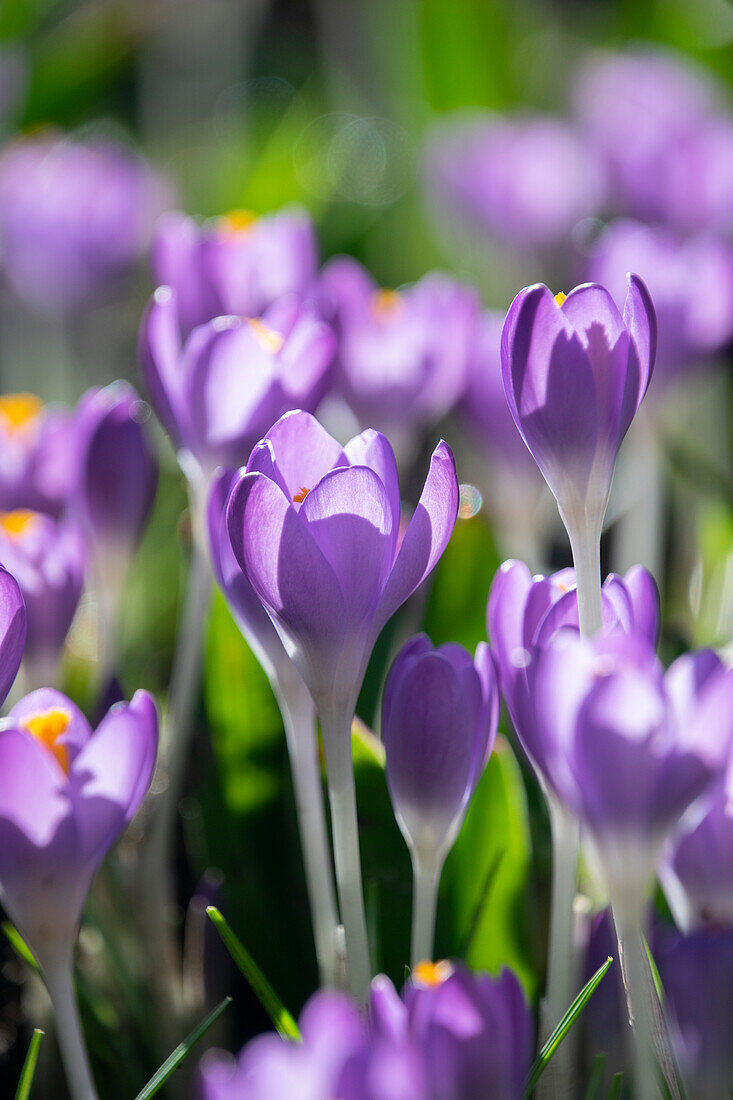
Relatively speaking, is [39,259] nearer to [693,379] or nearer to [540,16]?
[693,379]

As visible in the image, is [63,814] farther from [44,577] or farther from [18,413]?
[18,413]

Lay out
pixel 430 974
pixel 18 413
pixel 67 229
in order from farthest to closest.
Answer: pixel 67 229, pixel 18 413, pixel 430 974

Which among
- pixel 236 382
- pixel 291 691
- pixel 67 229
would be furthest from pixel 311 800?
pixel 67 229

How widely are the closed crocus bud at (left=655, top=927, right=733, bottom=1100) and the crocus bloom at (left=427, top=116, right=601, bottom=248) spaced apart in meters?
0.70

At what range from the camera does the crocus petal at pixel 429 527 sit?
0.31 metres

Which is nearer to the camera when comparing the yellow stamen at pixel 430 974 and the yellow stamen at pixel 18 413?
the yellow stamen at pixel 430 974

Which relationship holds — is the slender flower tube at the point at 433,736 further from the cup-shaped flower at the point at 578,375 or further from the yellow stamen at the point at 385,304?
the yellow stamen at the point at 385,304

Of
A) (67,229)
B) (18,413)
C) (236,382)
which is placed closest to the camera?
(236,382)

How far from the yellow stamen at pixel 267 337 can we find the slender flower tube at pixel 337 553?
0.37 feet

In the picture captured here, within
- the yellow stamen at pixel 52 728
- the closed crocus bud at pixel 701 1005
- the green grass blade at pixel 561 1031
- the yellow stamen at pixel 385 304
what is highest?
the yellow stamen at pixel 385 304

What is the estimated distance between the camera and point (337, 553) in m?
0.31

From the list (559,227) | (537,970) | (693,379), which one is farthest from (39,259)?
(537,970)

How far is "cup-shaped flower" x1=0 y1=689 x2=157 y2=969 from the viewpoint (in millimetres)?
296

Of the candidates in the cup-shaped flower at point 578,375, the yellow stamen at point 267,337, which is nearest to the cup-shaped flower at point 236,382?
the yellow stamen at point 267,337
